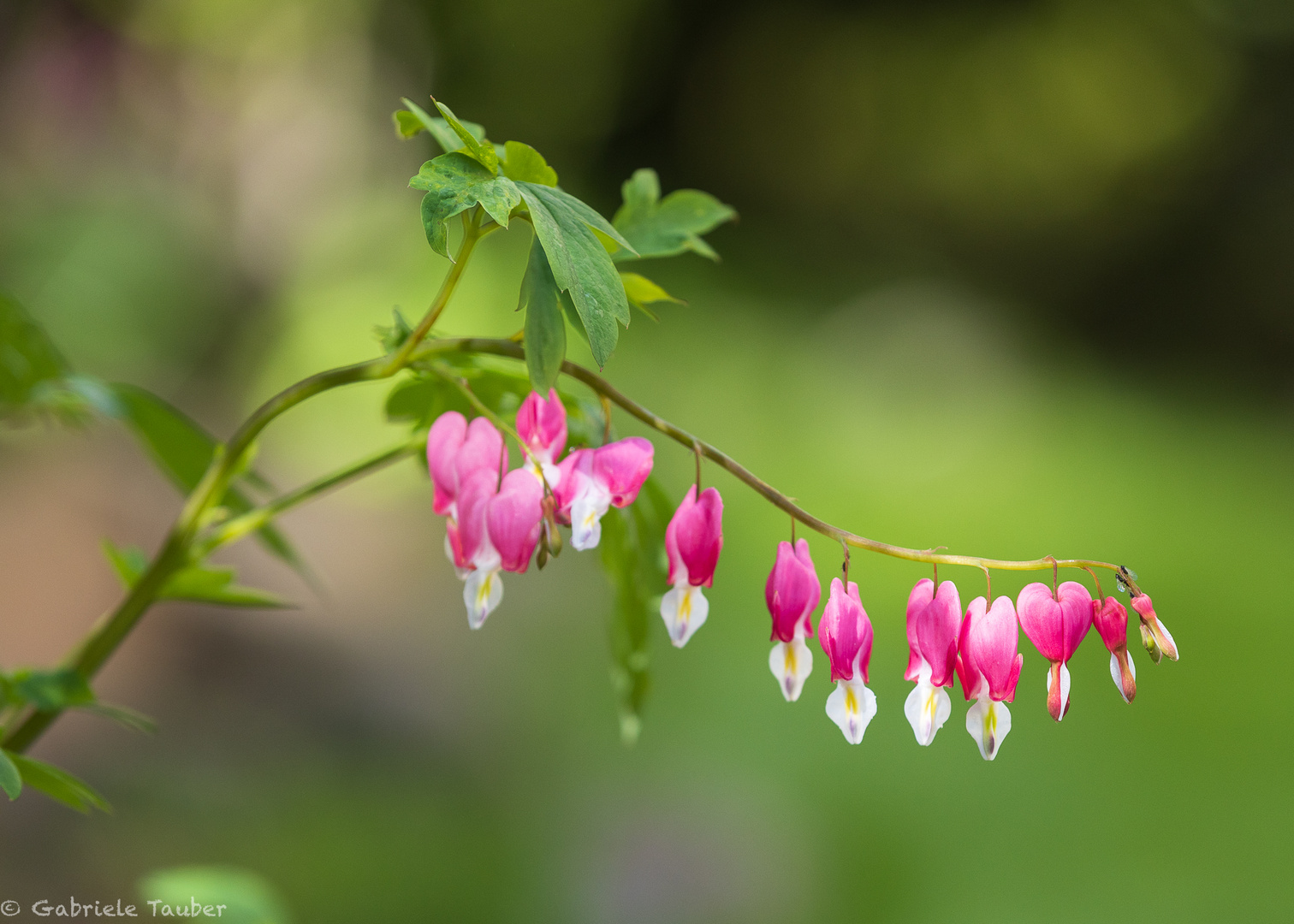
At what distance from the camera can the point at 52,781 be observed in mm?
664

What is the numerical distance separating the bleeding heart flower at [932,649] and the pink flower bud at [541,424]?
0.83 ft

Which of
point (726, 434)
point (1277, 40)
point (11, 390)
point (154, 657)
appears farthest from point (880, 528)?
point (1277, 40)

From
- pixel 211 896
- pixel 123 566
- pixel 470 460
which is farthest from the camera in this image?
pixel 211 896

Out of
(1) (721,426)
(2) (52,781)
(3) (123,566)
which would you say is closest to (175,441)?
(3) (123,566)

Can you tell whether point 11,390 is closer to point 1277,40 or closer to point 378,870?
point 378,870

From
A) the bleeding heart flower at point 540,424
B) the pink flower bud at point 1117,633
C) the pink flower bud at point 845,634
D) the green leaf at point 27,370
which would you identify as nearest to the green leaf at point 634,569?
the bleeding heart flower at point 540,424

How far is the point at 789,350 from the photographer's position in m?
6.04

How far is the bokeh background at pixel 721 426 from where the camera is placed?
8.83ft

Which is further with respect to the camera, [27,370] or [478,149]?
[27,370]

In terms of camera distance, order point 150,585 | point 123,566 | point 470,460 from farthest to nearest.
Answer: point 123,566
point 150,585
point 470,460

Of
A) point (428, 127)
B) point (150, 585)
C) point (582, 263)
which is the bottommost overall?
point (150, 585)

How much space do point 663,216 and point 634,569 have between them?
29 centimetres

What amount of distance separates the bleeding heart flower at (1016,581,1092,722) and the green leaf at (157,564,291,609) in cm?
52

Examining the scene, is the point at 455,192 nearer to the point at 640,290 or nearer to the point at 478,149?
the point at 478,149
